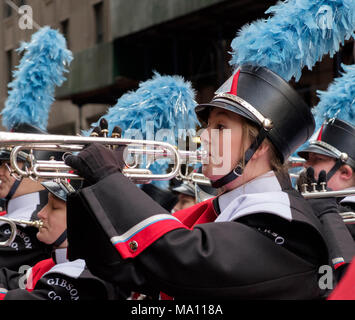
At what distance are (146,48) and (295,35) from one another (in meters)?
10.0

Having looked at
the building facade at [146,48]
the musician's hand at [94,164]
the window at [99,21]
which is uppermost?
the window at [99,21]

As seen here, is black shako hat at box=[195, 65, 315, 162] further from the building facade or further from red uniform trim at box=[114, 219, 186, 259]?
the building facade

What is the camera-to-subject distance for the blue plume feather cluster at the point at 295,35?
2.21 m

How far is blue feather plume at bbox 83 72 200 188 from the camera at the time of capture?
358cm

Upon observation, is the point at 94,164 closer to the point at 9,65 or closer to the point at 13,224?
the point at 13,224

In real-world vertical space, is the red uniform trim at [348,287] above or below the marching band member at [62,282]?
above

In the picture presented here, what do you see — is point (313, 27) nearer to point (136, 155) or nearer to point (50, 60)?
point (136, 155)

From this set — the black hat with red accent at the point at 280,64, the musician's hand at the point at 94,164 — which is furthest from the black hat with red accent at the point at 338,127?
the musician's hand at the point at 94,164

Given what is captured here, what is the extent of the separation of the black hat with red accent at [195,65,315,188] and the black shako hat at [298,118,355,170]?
1.66 m

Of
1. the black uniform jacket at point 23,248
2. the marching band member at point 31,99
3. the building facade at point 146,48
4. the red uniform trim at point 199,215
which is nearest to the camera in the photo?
the red uniform trim at point 199,215

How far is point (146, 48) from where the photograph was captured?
39.3 ft

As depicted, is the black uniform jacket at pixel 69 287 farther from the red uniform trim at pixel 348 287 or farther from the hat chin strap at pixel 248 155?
the red uniform trim at pixel 348 287

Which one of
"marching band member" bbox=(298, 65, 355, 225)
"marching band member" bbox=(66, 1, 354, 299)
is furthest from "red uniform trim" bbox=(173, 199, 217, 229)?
"marching band member" bbox=(298, 65, 355, 225)

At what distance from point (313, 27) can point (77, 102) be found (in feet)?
35.7
